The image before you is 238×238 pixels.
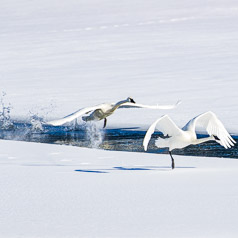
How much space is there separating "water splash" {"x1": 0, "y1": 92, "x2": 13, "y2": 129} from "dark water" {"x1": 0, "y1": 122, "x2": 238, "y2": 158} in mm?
149

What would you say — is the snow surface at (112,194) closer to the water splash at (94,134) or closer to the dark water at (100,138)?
the dark water at (100,138)

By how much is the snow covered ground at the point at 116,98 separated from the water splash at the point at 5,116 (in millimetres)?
137

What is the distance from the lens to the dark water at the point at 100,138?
11.5 metres

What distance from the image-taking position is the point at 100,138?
496 inches

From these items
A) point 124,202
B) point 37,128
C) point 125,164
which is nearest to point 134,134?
point 37,128

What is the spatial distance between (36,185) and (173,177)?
1.41 meters

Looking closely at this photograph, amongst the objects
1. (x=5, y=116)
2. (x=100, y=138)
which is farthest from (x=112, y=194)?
(x=5, y=116)

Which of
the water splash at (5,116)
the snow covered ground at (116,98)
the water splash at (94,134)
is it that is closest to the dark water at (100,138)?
the water splash at (94,134)

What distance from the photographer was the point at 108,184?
8273mm

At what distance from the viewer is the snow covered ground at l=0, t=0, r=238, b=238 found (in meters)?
6.69

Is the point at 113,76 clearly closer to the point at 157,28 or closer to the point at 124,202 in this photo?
the point at 157,28

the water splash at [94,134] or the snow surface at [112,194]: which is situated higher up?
the water splash at [94,134]

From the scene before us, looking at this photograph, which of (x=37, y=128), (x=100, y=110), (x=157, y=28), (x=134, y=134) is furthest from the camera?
(x=157, y=28)

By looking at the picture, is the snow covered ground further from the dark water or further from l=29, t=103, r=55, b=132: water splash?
the dark water
